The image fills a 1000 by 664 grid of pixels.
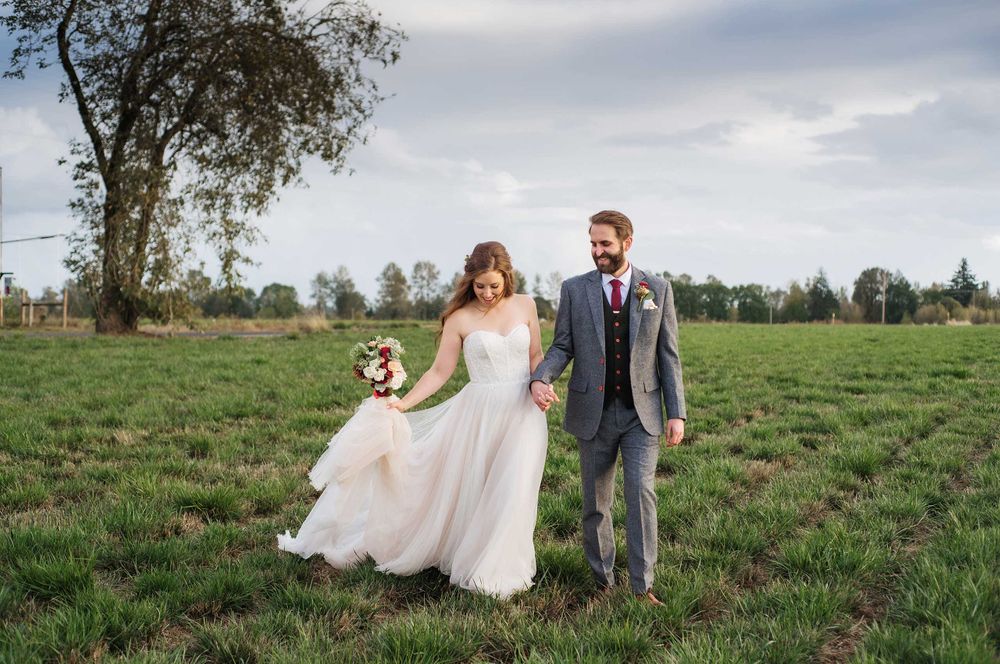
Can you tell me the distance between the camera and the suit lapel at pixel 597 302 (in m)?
4.51

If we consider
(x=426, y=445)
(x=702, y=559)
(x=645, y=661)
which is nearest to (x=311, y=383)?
(x=426, y=445)

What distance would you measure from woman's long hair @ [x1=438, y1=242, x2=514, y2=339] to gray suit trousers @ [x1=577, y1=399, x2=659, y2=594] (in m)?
1.11

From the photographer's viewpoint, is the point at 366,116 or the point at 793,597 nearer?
the point at 793,597

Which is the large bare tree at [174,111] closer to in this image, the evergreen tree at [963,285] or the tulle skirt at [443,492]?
the tulle skirt at [443,492]

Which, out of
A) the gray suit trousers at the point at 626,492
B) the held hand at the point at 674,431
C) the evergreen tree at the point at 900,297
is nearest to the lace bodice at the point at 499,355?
the gray suit trousers at the point at 626,492

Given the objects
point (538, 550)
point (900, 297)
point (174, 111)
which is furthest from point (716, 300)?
point (538, 550)

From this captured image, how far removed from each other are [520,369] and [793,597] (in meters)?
2.10

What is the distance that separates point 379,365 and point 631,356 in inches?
67.9

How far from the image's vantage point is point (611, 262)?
4438 millimetres

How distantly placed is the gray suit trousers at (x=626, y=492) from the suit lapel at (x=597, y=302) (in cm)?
43

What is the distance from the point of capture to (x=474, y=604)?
4.39 m

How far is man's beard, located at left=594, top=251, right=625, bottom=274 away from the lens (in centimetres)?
441

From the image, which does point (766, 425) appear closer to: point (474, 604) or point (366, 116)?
point (474, 604)

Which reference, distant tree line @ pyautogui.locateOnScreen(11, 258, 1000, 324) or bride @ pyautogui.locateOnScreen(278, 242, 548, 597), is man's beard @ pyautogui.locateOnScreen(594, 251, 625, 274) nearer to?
bride @ pyautogui.locateOnScreen(278, 242, 548, 597)
